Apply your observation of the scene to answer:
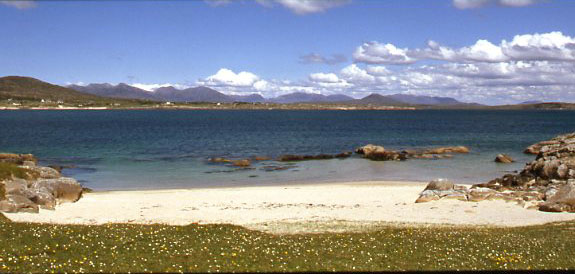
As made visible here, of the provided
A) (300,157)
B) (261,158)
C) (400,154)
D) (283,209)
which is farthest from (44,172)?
(400,154)

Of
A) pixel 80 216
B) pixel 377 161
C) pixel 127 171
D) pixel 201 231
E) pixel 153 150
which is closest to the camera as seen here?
pixel 201 231

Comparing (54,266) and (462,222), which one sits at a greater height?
(54,266)

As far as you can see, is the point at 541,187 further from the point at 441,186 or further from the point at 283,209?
the point at 283,209

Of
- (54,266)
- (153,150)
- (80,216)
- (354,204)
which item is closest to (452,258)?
(54,266)

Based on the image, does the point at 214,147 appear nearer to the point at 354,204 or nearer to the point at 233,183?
the point at 233,183

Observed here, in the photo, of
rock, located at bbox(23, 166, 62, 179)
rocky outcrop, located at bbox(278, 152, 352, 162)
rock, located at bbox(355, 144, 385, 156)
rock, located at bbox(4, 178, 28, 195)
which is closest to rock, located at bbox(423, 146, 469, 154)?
rock, located at bbox(355, 144, 385, 156)

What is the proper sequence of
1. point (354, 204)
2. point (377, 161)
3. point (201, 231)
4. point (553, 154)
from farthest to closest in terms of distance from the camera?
point (377, 161)
point (553, 154)
point (354, 204)
point (201, 231)

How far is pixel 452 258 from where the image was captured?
19.0 metres

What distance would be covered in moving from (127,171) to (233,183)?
16603 mm

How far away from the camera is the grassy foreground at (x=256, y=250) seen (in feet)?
56.9

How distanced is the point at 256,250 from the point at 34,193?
74.9 ft

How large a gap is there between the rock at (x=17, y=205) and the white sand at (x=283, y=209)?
0.71 metres

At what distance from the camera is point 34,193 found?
116ft

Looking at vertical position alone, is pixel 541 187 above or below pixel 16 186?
below
